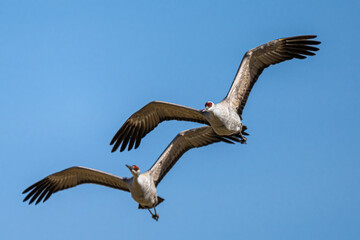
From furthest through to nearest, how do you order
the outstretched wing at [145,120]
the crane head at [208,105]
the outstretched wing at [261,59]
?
the outstretched wing at [145,120]
the outstretched wing at [261,59]
the crane head at [208,105]

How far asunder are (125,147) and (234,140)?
3.16 m

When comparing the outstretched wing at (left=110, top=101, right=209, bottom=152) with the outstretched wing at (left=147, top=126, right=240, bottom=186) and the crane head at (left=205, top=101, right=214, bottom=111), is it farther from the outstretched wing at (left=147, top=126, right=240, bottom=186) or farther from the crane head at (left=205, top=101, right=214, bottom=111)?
the crane head at (left=205, top=101, right=214, bottom=111)

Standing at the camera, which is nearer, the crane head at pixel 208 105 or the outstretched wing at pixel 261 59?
the crane head at pixel 208 105

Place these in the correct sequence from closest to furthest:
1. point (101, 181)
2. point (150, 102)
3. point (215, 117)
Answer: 1. point (215, 117)
2. point (150, 102)
3. point (101, 181)

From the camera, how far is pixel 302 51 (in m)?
17.7

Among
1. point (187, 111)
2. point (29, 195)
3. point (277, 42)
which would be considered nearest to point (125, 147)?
point (187, 111)

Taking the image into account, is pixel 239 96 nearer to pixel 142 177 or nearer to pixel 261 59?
pixel 261 59

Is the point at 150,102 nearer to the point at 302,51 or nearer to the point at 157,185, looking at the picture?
the point at 157,185

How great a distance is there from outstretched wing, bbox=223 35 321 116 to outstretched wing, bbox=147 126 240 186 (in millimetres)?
1337

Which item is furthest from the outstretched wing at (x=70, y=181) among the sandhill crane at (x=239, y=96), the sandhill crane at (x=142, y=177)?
the sandhill crane at (x=239, y=96)

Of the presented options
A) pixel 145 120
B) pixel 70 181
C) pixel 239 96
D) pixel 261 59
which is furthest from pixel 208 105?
pixel 70 181

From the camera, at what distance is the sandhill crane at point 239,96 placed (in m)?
17.1

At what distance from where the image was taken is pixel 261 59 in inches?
696

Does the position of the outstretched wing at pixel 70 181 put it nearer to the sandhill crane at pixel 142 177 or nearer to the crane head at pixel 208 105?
the sandhill crane at pixel 142 177
